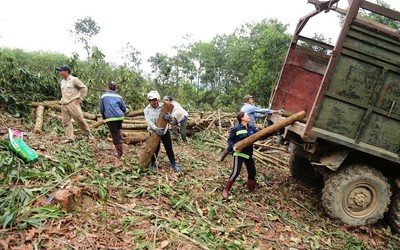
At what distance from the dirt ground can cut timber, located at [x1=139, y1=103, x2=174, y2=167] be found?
0.55 feet

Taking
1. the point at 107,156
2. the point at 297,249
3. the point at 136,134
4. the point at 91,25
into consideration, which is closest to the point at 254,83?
the point at 136,134

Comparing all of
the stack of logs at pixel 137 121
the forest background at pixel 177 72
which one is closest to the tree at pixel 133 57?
the forest background at pixel 177 72

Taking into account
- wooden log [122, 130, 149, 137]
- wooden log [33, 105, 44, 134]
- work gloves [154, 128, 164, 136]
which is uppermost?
work gloves [154, 128, 164, 136]

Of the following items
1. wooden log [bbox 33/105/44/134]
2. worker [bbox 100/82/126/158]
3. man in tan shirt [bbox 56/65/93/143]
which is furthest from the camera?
wooden log [bbox 33/105/44/134]

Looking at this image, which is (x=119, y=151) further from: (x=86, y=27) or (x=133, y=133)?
(x=86, y=27)

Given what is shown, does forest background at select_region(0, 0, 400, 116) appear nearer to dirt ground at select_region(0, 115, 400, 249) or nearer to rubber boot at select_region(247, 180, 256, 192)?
dirt ground at select_region(0, 115, 400, 249)

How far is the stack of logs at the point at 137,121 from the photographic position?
730cm

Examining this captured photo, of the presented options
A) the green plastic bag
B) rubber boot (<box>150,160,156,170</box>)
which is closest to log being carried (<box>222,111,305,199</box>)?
rubber boot (<box>150,160,156,170</box>)

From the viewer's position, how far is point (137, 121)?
855cm

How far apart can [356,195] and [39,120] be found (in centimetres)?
732

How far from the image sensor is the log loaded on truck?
156 inches

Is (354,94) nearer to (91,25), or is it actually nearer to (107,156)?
(107,156)

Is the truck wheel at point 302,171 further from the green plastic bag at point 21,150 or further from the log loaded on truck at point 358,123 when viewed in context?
the green plastic bag at point 21,150

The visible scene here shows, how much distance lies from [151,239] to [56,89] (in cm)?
751
